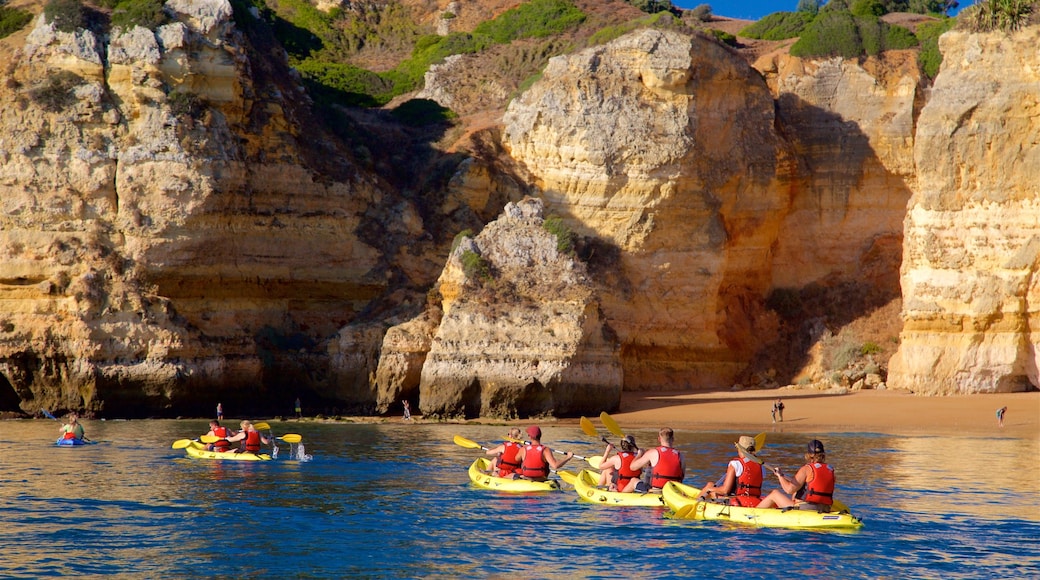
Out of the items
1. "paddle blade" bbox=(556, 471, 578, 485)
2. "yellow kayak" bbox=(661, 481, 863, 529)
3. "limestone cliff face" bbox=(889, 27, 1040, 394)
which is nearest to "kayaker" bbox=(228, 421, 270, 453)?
"paddle blade" bbox=(556, 471, 578, 485)

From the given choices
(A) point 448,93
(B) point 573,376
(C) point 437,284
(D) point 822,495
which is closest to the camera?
(D) point 822,495

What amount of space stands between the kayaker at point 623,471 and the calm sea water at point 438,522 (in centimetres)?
51

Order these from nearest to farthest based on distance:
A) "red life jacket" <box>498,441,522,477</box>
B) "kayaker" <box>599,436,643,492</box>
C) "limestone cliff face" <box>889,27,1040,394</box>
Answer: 1. "kayaker" <box>599,436,643,492</box>
2. "red life jacket" <box>498,441,522,477</box>
3. "limestone cliff face" <box>889,27,1040,394</box>

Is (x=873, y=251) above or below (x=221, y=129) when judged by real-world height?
below

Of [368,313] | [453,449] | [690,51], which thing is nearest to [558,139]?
[690,51]

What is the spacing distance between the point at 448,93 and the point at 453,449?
22182mm

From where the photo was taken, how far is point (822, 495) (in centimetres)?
1675

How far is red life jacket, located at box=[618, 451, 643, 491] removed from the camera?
1939 centimetres

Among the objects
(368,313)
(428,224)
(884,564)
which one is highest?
(428,224)

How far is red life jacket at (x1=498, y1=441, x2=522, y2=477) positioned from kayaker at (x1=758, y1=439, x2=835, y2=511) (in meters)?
5.46

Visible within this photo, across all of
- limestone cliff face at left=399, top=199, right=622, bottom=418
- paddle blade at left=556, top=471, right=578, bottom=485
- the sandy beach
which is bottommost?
paddle blade at left=556, top=471, right=578, bottom=485

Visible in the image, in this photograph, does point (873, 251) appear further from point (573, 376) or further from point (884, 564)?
point (884, 564)

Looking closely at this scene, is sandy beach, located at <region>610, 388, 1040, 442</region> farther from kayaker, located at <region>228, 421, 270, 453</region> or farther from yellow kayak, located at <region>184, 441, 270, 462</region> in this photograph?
yellow kayak, located at <region>184, 441, 270, 462</region>

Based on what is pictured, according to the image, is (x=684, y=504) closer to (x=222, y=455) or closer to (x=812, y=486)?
(x=812, y=486)
